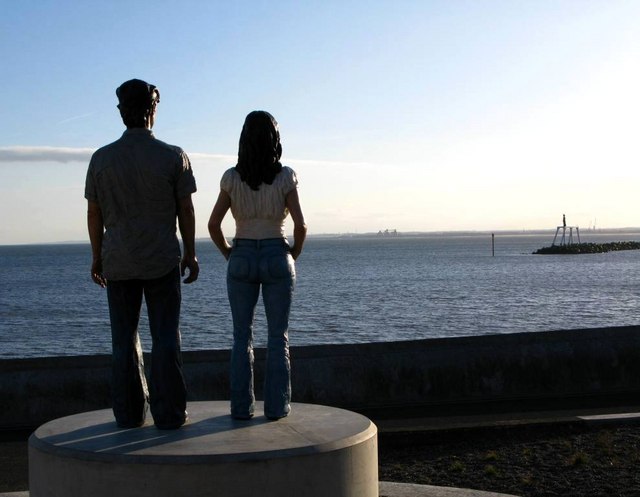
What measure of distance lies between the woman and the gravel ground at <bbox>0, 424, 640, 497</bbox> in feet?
8.05

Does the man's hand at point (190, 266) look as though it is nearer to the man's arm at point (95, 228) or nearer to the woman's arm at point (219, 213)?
the woman's arm at point (219, 213)

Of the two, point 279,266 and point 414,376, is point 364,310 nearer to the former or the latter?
point 414,376

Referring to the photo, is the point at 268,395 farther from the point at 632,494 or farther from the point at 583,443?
the point at 583,443

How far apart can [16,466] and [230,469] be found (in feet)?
14.7

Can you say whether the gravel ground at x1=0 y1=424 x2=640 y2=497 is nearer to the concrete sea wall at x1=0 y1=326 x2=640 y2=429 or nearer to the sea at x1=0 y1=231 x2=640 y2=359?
the concrete sea wall at x1=0 y1=326 x2=640 y2=429

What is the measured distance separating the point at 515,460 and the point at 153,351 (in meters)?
3.93

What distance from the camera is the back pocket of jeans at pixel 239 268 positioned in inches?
242

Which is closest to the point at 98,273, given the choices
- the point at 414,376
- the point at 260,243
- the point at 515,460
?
the point at 260,243

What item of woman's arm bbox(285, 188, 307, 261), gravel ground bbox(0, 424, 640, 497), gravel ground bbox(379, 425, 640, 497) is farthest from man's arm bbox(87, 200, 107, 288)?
gravel ground bbox(379, 425, 640, 497)

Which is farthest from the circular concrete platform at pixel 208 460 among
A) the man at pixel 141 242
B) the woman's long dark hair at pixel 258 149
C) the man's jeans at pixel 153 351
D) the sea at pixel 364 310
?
the sea at pixel 364 310

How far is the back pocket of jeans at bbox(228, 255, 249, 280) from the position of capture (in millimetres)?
6141

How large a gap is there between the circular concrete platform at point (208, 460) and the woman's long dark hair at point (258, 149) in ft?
5.19

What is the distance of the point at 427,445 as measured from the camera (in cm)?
922

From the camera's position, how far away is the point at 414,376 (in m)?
11.5
